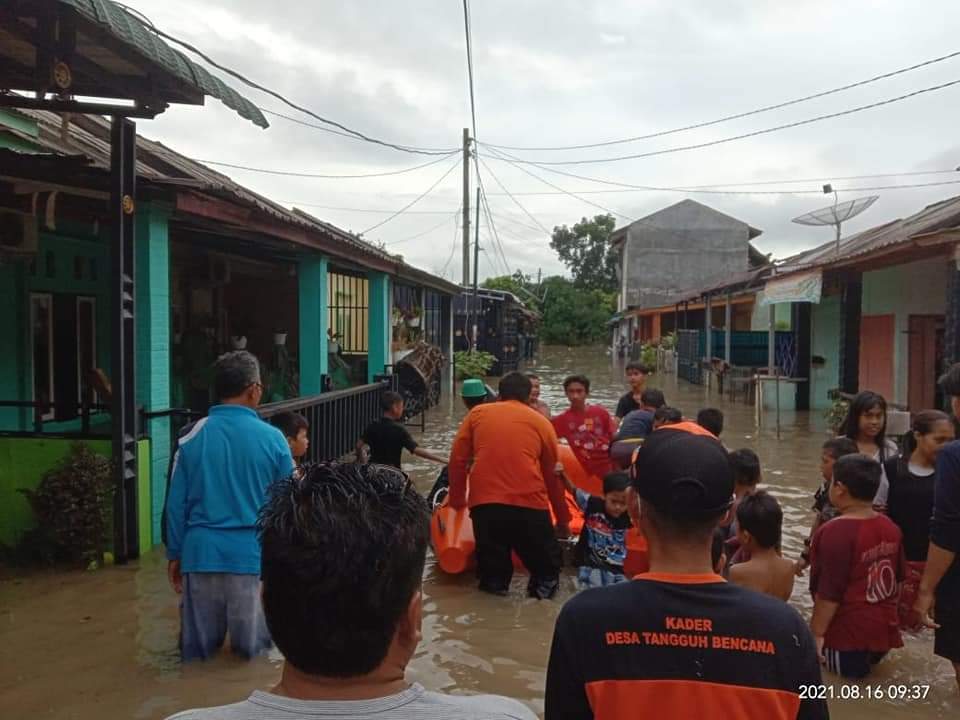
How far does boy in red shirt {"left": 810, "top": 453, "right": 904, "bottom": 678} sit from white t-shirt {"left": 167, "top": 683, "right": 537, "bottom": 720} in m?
3.03

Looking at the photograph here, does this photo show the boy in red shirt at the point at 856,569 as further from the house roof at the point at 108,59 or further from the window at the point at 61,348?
the window at the point at 61,348

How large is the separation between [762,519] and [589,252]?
71.6 m

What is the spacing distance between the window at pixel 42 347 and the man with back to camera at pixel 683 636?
7895 mm

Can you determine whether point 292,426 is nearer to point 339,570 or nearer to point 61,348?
point 339,570

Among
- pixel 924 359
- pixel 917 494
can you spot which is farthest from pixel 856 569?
pixel 924 359

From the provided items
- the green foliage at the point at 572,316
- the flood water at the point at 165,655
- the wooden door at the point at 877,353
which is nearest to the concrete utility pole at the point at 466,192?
the wooden door at the point at 877,353

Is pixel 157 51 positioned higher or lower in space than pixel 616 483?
higher

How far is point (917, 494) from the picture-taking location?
4.30 m

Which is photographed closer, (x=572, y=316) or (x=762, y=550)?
(x=762, y=550)

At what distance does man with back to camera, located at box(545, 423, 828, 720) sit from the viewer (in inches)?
65.9

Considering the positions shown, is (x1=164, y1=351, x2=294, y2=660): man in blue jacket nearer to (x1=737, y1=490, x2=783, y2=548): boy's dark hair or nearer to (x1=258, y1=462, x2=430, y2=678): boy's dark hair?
(x1=737, y1=490, x2=783, y2=548): boy's dark hair

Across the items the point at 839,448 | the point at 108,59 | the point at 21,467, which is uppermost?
the point at 108,59

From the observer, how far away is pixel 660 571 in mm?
1809

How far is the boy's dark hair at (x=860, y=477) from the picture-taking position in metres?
3.90
